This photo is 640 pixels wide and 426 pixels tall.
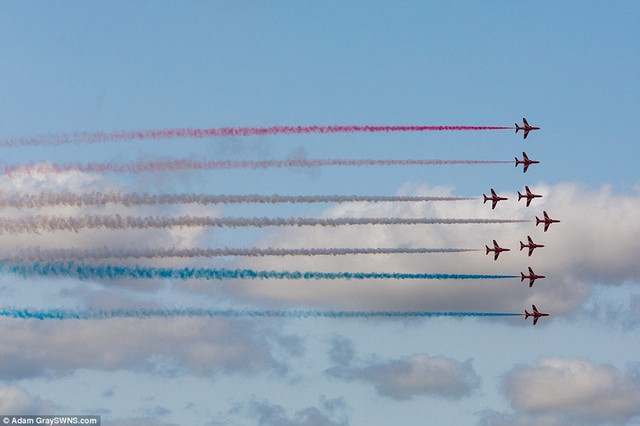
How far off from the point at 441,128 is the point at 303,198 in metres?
15.2

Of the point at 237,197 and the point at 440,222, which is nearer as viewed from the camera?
the point at 237,197

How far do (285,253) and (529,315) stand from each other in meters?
45.1

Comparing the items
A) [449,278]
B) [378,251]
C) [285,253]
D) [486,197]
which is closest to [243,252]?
[285,253]

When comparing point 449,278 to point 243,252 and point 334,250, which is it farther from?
point 243,252

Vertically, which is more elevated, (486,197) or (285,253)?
(486,197)

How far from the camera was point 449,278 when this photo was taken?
13912 cm

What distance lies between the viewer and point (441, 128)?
135m

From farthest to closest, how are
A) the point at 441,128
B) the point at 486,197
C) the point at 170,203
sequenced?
the point at 486,197
the point at 441,128
the point at 170,203

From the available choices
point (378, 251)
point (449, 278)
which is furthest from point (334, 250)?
point (449, 278)

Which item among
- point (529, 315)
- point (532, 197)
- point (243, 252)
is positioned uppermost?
point (532, 197)

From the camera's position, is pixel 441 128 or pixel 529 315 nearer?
pixel 441 128

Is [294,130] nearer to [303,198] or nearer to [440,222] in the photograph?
[303,198]

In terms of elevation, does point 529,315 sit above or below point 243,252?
above

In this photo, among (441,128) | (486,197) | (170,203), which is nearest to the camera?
(170,203)
